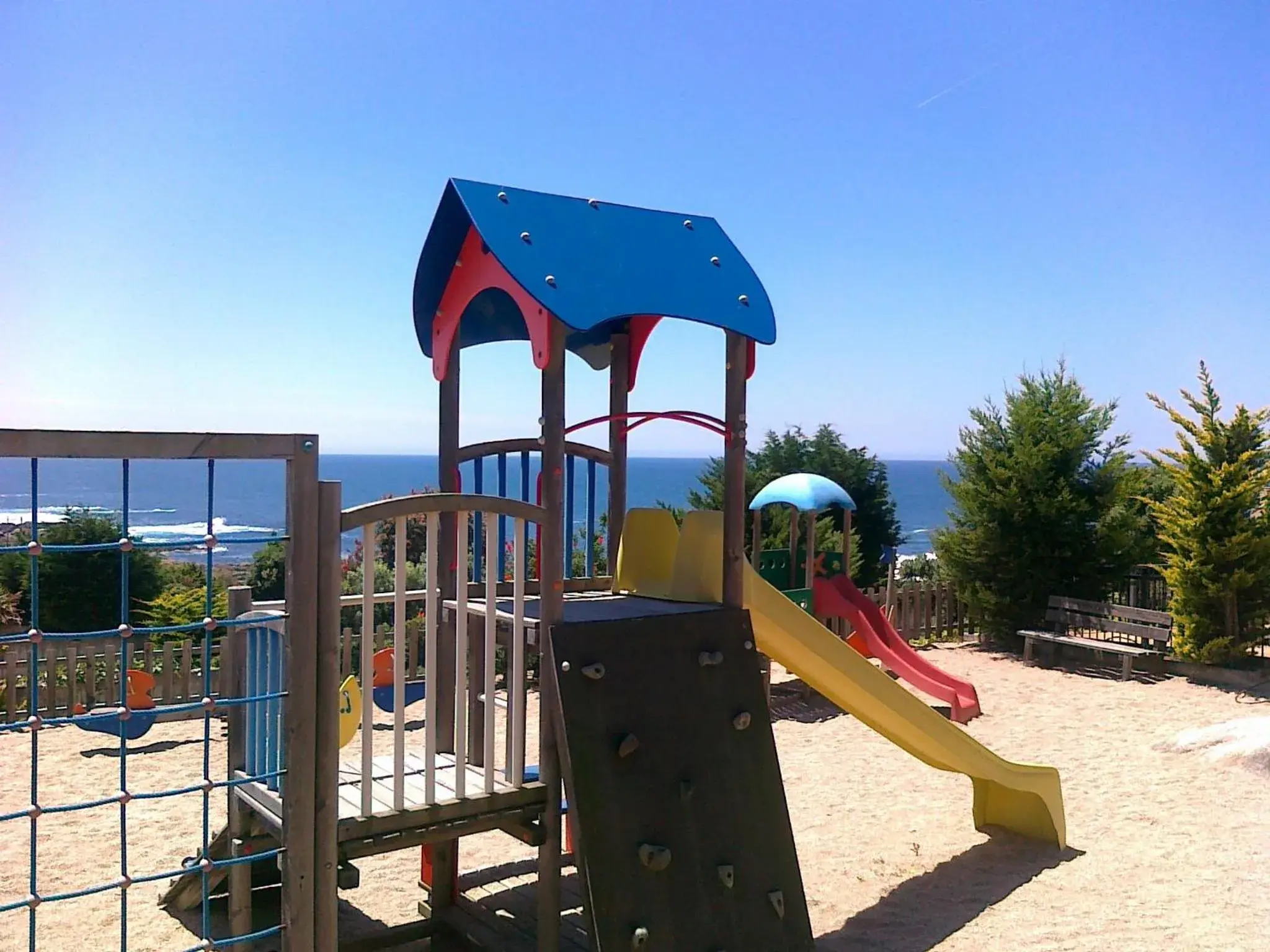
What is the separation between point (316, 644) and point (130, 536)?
0.74 m

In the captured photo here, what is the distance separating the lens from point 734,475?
5.35 metres

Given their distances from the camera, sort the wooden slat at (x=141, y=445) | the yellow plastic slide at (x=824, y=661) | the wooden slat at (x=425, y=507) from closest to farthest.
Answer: the wooden slat at (x=141, y=445) < the wooden slat at (x=425, y=507) < the yellow plastic slide at (x=824, y=661)

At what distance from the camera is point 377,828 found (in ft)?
13.4

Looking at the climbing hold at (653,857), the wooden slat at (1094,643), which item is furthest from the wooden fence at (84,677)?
the wooden slat at (1094,643)

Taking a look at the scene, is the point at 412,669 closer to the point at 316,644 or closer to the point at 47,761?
the point at 47,761

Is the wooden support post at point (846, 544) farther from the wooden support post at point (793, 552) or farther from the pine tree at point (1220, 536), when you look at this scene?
the pine tree at point (1220, 536)

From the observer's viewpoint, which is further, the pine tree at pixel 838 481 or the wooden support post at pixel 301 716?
the pine tree at pixel 838 481

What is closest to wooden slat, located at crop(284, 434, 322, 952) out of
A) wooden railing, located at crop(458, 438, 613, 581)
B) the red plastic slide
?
wooden railing, located at crop(458, 438, 613, 581)

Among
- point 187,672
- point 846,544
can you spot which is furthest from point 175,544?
point 846,544

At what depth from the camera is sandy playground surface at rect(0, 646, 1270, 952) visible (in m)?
5.28

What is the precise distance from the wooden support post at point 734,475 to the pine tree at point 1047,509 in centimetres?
971

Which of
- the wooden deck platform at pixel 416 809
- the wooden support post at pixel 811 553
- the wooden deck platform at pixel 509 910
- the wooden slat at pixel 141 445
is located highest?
the wooden slat at pixel 141 445

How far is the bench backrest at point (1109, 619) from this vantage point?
12.4 m

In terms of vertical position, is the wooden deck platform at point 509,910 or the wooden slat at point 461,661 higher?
the wooden slat at point 461,661
